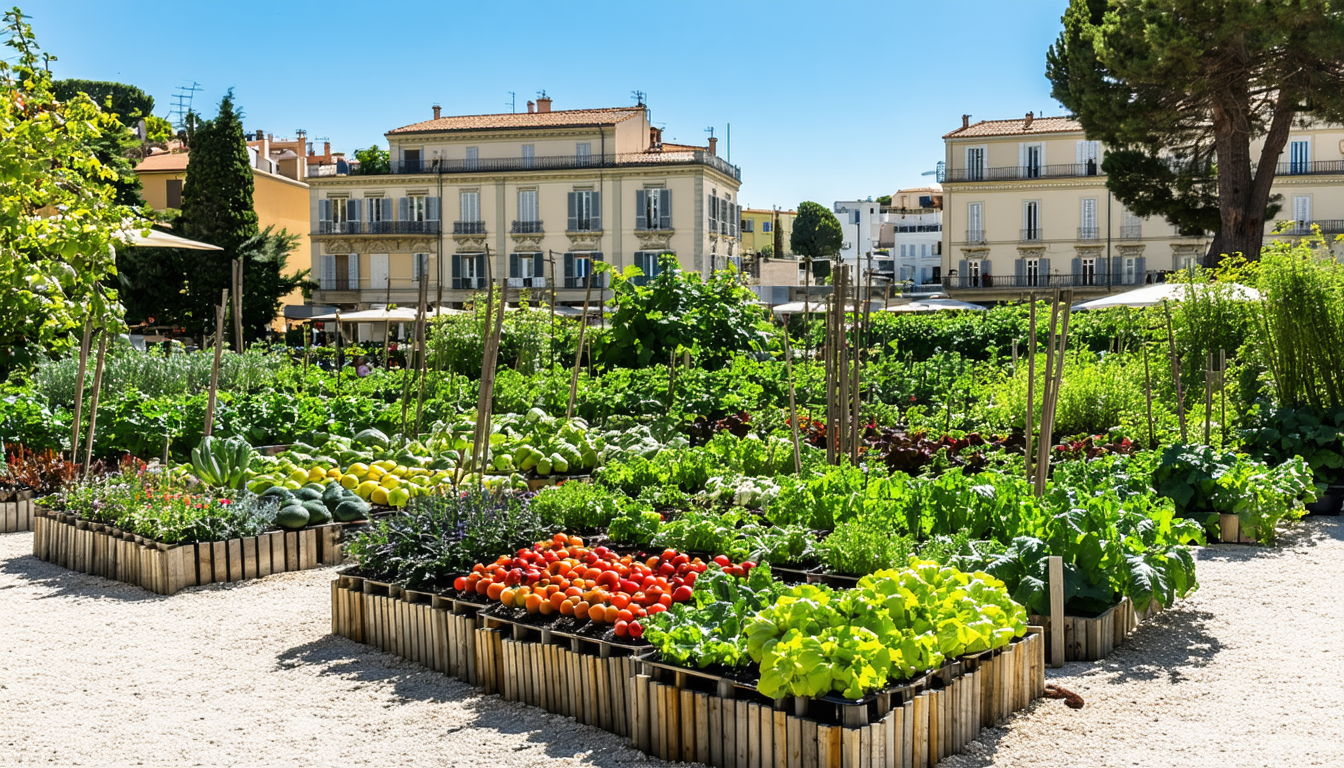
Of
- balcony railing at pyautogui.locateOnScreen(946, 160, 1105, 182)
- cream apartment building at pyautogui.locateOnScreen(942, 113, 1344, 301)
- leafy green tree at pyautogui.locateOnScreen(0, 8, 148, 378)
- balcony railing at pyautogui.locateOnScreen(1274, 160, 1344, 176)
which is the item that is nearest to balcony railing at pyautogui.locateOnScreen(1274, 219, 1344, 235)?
cream apartment building at pyautogui.locateOnScreen(942, 113, 1344, 301)

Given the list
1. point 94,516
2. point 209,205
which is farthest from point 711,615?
point 209,205

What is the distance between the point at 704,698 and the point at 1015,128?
164 ft

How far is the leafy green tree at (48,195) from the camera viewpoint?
5.66 meters

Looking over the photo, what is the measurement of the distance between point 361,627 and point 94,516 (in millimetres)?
2868

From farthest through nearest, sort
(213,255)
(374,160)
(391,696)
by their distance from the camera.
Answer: (374,160) → (213,255) → (391,696)

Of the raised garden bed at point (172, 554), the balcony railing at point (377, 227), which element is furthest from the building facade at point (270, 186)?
the raised garden bed at point (172, 554)

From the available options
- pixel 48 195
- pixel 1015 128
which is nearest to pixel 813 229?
pixel 1015 128

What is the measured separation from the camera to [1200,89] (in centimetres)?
2012

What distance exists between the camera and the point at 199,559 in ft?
22.2

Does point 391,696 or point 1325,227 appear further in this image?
point 1325,227

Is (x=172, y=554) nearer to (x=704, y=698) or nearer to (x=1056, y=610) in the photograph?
(x=704, y=698)

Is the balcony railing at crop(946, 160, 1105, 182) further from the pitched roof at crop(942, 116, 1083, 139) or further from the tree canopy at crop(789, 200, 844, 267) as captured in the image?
the tree canopy at crop(789, 200, 844, 267)

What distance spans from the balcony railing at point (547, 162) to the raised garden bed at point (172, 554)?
41109 millimetres

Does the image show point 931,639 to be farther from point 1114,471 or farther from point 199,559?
point 199,559
